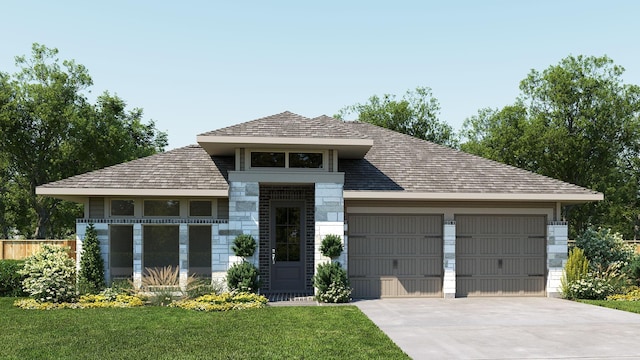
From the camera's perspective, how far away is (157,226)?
17.4 m

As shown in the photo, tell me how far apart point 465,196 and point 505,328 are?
5.73 m

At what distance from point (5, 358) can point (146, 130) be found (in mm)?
43760

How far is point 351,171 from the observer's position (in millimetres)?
18781

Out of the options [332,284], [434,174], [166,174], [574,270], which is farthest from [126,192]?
[574,270]

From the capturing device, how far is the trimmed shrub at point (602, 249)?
19422 mm

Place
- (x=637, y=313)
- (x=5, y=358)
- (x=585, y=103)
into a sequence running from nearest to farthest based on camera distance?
(x=5, y=358) → (x=637, y=313) → (x=585, y=103)

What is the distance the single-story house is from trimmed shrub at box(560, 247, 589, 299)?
0.40 metres

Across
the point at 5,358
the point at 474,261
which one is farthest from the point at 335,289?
the point at 5,358

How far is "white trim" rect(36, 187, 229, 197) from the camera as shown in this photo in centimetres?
1672

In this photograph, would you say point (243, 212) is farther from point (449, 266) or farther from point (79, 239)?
point (449, 266)

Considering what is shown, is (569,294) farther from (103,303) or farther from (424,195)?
(103,303)

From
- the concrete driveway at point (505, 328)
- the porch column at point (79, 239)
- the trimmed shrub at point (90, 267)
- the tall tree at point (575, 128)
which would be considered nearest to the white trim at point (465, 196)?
the concrete driveway at point (505, 328)

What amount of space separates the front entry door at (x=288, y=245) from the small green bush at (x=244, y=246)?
226 centimetres

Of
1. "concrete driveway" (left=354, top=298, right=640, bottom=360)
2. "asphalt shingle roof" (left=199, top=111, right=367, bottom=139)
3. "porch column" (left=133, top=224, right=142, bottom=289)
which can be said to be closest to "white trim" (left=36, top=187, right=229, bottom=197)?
"porch column" (left=133, top=224, right=142, bottom=289)
